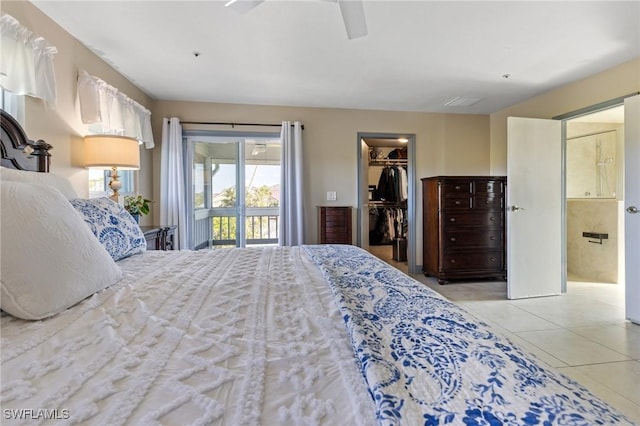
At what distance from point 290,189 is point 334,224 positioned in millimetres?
721

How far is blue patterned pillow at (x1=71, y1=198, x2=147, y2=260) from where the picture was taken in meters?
1.50

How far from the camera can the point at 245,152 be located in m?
4.18

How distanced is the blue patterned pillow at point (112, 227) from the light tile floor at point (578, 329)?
7.77ft

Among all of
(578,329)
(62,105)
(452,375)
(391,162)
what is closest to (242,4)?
(62,105)

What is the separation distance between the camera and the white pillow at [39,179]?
1267 mm

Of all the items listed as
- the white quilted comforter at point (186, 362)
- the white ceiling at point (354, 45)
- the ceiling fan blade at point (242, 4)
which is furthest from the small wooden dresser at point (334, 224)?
the white quilted comforter at point (186, 362)

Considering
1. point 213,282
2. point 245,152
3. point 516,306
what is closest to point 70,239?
point 213,282

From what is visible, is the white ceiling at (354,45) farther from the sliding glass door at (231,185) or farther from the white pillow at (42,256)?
the white pillow at (42,256)

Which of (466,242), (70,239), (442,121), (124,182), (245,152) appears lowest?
(466,242)

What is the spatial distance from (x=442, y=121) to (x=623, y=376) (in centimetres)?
351

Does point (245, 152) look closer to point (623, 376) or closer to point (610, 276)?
point (623, 376)

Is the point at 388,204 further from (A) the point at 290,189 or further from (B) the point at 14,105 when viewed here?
(B) the point at 14,105

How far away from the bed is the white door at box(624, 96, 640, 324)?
9.57ft

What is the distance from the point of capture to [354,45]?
8.35ft
